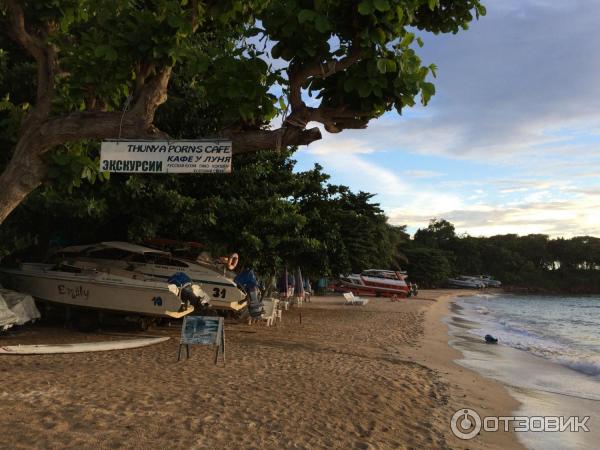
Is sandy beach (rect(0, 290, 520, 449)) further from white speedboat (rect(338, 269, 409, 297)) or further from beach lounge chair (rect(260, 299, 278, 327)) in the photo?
white speedboat (rect(338, 269, 409, 297))

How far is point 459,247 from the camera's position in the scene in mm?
86625

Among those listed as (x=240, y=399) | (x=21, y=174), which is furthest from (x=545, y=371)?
(x=21, y=174)

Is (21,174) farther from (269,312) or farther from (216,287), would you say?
(269,312)

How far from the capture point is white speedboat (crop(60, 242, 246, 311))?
462 inches

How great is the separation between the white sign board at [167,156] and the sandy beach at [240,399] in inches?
104

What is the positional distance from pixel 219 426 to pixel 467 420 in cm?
328

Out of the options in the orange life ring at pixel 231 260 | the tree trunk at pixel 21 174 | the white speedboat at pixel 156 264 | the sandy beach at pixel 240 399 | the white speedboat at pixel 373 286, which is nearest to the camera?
the sandy beach at pixel 240 399

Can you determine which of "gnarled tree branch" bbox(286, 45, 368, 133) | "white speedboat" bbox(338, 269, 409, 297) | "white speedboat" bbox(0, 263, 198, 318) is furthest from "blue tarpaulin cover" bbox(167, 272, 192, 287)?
"white speedboat" bbox(338, 269, 409, 297)

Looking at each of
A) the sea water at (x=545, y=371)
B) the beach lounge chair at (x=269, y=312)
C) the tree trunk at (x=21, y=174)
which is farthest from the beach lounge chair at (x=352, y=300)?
the tree trunk at (x=21, y=174)

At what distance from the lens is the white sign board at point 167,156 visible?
519 centimetres

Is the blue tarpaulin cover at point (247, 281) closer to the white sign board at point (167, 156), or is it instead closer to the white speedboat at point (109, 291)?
the white speedboat at point (109, 291)

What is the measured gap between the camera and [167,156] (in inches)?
207

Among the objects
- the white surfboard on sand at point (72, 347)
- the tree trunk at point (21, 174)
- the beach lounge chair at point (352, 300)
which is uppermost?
the tree trunk at point (21, 174)

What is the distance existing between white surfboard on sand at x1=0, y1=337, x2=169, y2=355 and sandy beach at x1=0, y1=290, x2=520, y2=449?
9.8 inches
